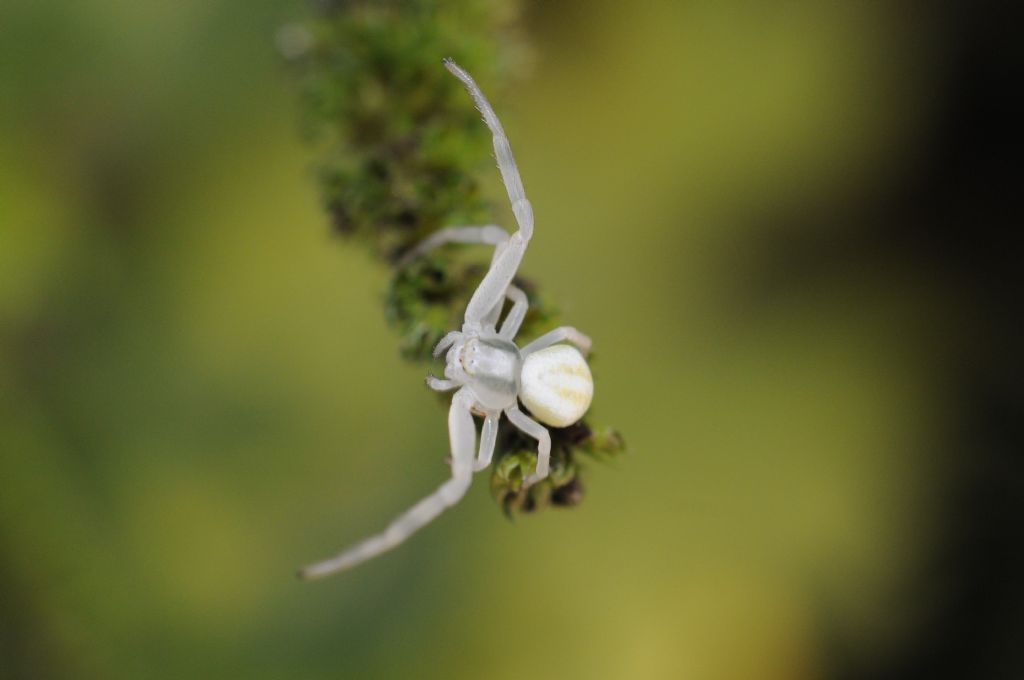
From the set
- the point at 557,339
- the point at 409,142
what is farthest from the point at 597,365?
the point at 409,142

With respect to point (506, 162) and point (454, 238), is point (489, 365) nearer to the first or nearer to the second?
point (454, 238)

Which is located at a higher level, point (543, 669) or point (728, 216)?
point (728, 216)

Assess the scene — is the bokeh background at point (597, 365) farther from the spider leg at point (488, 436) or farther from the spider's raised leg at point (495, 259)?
the spider leg at point (488, 436)

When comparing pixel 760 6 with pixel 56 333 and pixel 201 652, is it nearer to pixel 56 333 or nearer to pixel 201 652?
pixel 56 333

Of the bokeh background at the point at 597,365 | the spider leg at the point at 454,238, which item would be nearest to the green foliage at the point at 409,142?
the spider leg at the point at 454,238

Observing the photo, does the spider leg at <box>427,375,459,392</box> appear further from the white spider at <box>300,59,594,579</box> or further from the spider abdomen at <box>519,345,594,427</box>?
the spider abdomen at <box>519,345,594,427</box>

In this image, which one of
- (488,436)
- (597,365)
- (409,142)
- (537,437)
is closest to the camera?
(537,437)

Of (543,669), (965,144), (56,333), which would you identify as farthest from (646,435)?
(56,333)
